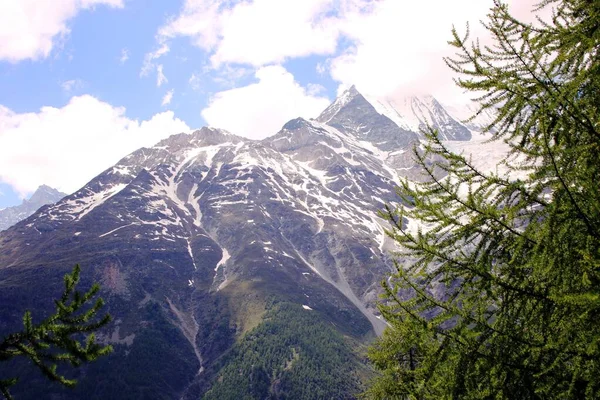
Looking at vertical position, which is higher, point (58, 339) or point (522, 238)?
point (58, 339)

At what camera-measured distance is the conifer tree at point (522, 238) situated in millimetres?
5922

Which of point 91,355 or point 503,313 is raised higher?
point 91,355

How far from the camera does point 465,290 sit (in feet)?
24.0

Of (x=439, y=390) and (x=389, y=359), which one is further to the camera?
(x=389, y=359)

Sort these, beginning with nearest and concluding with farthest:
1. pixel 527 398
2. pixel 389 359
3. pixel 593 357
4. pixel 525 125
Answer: pixel 593 357, pixel 527 398, pixel 525 125, pixel 389 359

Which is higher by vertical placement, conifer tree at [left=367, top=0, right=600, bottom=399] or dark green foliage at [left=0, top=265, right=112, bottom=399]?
dark green foliage at [left=0, top=265, right=112, bottom=399]

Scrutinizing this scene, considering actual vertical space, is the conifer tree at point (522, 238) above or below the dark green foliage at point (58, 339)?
below

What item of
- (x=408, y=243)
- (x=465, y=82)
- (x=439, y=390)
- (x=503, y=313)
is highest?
(x=465, y=82)

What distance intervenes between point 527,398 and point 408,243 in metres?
3.00

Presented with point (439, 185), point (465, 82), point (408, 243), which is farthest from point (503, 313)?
point (465, 82)

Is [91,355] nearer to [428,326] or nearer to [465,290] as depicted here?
[428,326]

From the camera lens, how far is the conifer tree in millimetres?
5922

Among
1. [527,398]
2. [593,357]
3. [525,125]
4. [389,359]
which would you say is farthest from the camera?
[389,359]

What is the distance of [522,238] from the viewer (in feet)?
21.1
